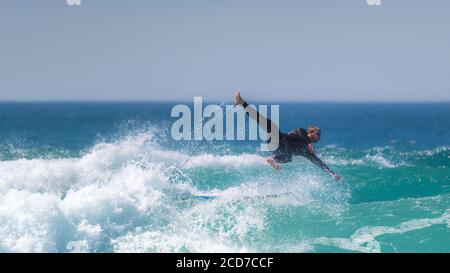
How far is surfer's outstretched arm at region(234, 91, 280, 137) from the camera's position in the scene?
9.04 m

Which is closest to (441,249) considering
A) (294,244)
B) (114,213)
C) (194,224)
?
(294,244)

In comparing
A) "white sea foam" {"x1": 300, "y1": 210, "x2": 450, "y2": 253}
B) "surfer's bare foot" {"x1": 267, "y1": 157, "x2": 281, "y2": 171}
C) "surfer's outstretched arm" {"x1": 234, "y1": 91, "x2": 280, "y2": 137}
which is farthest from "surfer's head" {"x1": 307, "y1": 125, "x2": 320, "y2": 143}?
"white sea foam" {"x1": 300, "y1": 210, "x2": 450, "y2": 253}

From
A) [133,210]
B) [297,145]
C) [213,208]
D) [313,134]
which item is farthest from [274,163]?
[133,210]

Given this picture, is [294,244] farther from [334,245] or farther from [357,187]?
[357,187]

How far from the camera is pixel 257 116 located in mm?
9477

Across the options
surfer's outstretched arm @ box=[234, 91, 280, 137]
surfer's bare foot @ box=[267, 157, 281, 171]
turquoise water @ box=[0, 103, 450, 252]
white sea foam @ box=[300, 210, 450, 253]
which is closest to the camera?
turquoise water @ box=[0, 103, 450, 252]

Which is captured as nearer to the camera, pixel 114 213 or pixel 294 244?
pixel 294 244

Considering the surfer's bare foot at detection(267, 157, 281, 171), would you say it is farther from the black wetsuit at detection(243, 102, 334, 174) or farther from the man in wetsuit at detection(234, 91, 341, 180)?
the black wetsuit at detection(243, 102, 334, 174)

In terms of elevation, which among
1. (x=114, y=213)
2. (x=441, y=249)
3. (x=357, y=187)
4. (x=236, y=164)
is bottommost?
(x=441, y=249)

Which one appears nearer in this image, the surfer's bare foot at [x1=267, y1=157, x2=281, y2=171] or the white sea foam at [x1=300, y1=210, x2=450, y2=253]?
the white sea foam at [x1=300, y1=210, x2=450, y2=253]

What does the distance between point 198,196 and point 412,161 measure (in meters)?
10.5

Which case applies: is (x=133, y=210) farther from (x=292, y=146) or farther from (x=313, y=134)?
(x=313, y=134)

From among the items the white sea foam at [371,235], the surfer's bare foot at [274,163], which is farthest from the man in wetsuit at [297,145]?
the white sea foam at [371,235]

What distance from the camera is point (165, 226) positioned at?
945 cm
